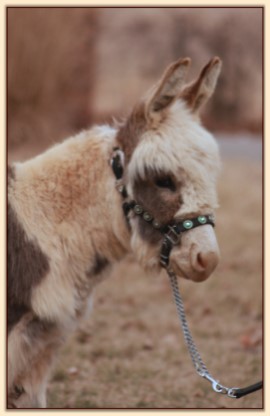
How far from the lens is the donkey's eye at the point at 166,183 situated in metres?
3.22

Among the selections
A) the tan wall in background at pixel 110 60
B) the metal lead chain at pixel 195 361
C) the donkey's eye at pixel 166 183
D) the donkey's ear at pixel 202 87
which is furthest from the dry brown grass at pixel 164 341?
the tan wall in background at pixel 110 60

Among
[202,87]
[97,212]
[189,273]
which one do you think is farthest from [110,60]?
[189,273]

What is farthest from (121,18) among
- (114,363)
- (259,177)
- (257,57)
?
(114,363)

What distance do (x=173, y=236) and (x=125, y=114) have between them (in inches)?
35.1

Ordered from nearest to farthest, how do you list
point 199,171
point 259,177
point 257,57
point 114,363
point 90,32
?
point 199,171, point 114,363, point 259,177, point 90,32, point 257,57

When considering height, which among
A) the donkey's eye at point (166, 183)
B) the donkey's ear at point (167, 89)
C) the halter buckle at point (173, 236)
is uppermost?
the donkey's ear at point (167, 89)

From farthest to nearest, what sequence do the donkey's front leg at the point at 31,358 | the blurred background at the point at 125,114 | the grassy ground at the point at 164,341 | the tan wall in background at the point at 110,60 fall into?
the tan wall in background at the point at 110,60 < the blurred background at the point at 125,114 < the grassy ground at the point at 164,341 < the donkey's front leg at the point at 31,358

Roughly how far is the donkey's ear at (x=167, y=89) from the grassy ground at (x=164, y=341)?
2026mm

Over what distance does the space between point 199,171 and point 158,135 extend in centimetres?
31

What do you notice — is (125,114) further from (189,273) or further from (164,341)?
(164,341)

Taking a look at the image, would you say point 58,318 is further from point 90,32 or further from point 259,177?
point 90,32

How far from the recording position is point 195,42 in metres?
16.6

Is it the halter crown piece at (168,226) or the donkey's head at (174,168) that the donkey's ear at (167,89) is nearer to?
the donkey's head at (174,168)

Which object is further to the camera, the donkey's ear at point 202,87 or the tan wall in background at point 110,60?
the tan wall in background at point 110,60
